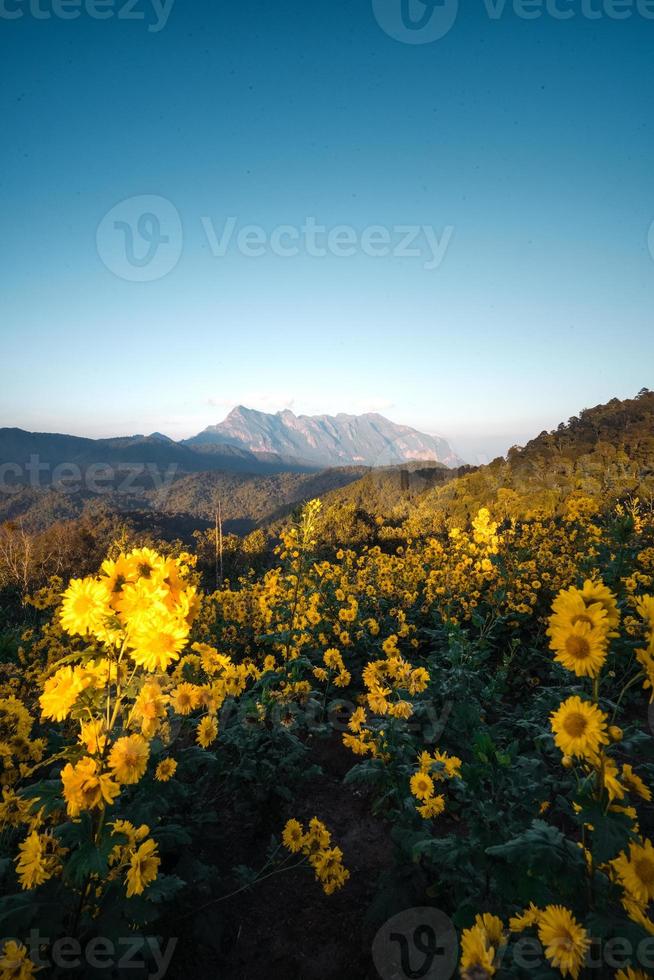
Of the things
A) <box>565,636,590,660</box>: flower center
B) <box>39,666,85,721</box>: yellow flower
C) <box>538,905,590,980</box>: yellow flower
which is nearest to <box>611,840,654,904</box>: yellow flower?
<box>538,905,590,980</box>: yellow flower

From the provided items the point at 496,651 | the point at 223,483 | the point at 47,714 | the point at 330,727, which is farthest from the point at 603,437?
the point at 223,483

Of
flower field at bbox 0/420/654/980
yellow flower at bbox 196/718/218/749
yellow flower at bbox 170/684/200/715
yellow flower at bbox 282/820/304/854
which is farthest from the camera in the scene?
yellow flower at bbox 196/718/218/749

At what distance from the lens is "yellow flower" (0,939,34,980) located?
1698mm

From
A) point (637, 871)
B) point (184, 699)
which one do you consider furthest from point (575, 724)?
point (184, 699)

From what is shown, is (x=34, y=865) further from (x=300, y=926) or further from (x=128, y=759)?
(x=300, y=926)

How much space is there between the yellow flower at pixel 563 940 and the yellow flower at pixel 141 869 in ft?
5.50

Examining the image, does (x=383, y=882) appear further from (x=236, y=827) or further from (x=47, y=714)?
(x=47, y=714)

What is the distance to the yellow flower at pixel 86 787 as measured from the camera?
75.5 inches

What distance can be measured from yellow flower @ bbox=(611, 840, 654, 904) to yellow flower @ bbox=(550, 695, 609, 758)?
322 mm

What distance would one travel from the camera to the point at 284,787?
141 inches

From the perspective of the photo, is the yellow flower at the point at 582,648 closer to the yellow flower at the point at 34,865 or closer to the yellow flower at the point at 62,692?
the yellow flower at the point at 62,692

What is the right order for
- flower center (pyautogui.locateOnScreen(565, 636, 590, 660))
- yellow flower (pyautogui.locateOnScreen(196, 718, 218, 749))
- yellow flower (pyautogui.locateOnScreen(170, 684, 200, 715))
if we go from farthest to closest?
1. yellow flower (pyautogui.locateOnScreen(196, 718, 218, 749))
2. yellow flower (pyautogui.locateOnScreen(170, 684, 200, 715))
3. flower center (pyautogui.locateOnScreen(565, 636, 590, 660))

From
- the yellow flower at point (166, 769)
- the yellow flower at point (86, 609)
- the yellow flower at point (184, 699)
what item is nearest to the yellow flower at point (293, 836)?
the yellow flower at point (166, 769)

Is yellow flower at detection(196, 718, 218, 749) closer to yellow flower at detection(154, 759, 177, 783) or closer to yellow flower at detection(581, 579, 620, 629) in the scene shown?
yellow flower at detection(154, 759, 177, 783)
